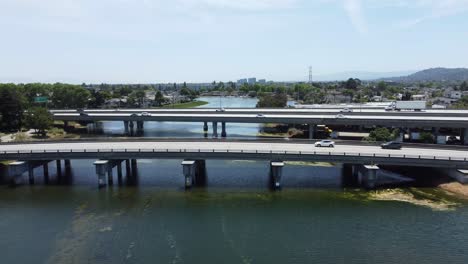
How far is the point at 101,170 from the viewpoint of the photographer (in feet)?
141

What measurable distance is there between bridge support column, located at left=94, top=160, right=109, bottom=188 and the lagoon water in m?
1.42

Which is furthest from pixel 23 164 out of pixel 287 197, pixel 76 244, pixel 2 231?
pixel 287 197

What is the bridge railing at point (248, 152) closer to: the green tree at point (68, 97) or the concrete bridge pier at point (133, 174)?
the concrete bridge pier at point (133, 174)

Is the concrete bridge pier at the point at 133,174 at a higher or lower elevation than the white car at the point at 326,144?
lower

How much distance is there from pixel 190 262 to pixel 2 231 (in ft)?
59.8

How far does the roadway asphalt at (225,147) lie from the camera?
43406 millimetres

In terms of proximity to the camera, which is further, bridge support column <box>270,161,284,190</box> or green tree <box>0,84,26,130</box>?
green tree <box>0,84,26,130</box>

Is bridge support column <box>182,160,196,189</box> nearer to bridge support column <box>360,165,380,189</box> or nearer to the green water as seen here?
the green water

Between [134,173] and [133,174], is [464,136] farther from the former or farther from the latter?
[133,174]

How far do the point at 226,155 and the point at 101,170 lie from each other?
49.1ft

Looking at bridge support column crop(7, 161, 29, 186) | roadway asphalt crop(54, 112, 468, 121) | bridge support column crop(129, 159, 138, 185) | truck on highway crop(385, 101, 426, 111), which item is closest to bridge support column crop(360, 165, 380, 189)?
bridge support column crop(129, 159, 138, 185)

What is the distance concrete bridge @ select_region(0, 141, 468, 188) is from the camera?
40.7 m

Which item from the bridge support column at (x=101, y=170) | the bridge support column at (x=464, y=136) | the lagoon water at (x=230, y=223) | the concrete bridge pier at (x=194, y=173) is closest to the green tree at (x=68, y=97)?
the lagoon water at (x=230, y=223)

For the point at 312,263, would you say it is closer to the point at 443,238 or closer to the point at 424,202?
the point at 443,238
